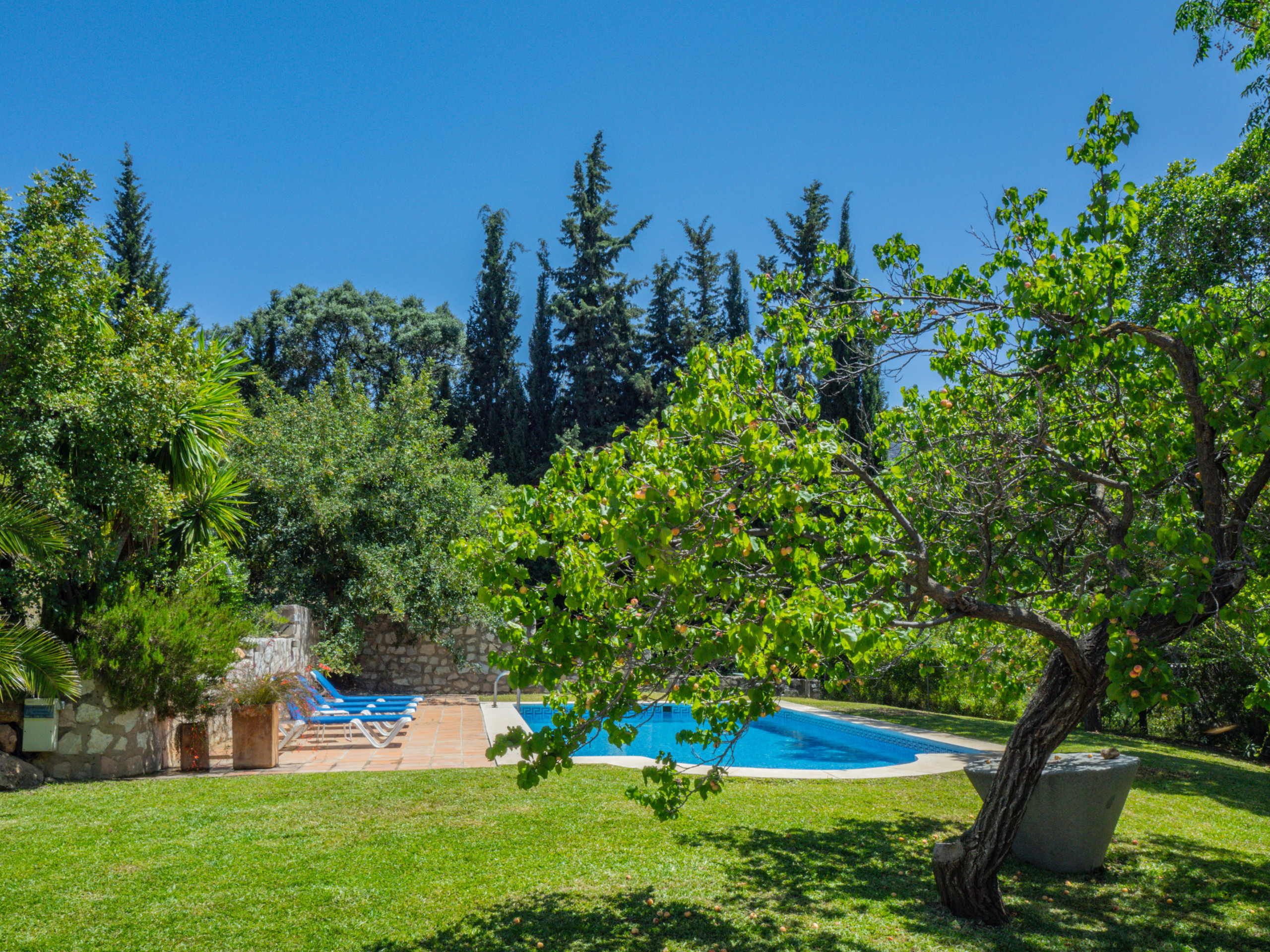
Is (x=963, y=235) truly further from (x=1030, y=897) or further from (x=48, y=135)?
(x=48, y=135)

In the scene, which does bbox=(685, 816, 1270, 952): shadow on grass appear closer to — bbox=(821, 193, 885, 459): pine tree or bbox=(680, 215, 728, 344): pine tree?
bbox=(821, 193, 885, 459): pine tree

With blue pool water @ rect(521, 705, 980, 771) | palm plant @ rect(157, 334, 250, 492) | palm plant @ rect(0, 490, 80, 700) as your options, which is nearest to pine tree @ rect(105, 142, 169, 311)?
palm plant @ rect(157, 334, 250, 492)

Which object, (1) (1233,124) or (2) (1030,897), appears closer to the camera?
(2) (1030,897)

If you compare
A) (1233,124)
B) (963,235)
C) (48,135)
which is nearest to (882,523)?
(963,235)

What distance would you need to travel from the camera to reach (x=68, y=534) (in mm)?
8211

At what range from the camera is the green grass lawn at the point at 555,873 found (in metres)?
4.55

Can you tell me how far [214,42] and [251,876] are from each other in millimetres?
13924

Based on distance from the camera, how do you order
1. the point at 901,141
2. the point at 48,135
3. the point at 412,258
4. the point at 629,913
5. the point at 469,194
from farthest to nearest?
the point at 412,258, the point at 469,194, the point at 48,135, the point at 901,141, the point at 629,913

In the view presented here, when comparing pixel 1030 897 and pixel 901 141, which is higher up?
pixel 901 141

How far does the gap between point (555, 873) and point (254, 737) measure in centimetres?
542

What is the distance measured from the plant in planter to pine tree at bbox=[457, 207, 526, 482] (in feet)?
73.3

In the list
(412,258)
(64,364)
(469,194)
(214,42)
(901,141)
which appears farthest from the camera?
(412,258)

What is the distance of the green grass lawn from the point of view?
4547 mm

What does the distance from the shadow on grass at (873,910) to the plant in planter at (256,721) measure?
546cm
